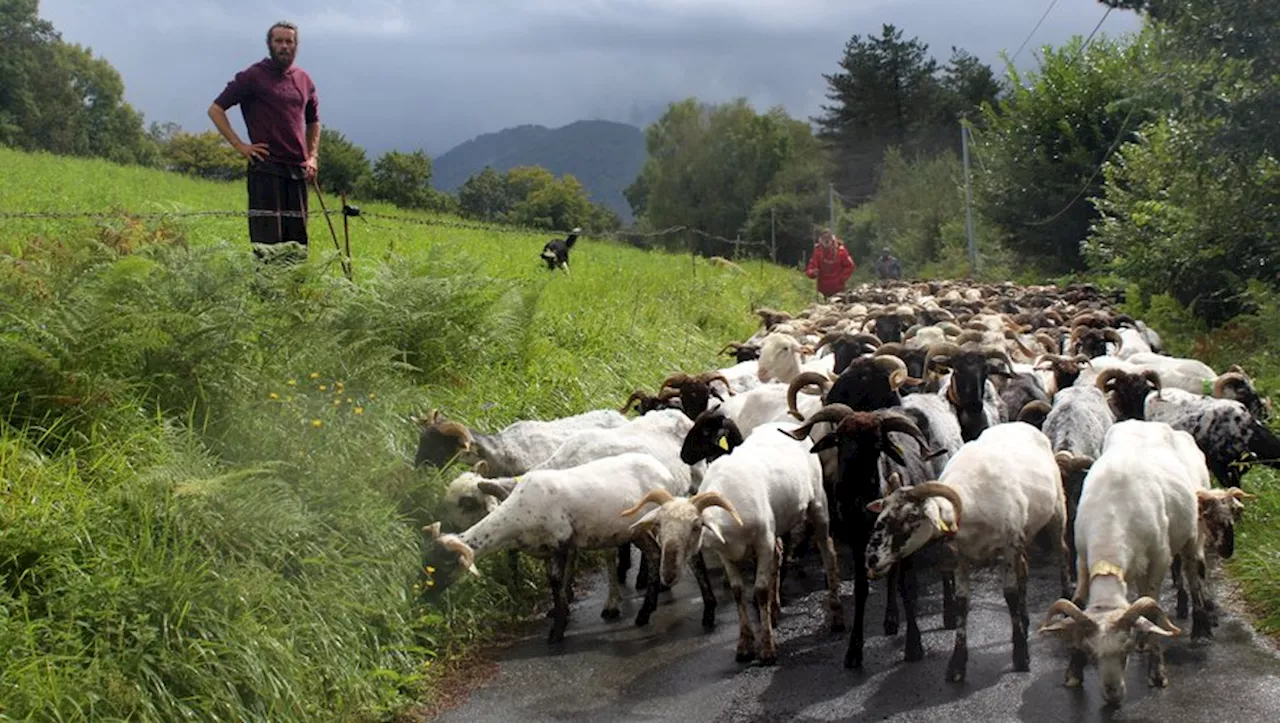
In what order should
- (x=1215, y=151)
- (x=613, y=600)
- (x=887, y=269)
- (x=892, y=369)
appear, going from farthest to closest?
1. (x=887, y=269)
2. (x=1215, y=151)
3. (x=892, y=369)
4. (x=613, y=600)

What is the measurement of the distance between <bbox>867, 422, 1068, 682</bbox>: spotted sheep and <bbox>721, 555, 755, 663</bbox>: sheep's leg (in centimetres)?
97

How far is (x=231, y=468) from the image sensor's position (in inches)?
335

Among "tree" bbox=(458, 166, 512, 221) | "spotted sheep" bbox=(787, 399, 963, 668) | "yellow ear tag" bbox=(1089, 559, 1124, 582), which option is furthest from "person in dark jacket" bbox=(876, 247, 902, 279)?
"tree" bbox=(458, 166, 512, 221)

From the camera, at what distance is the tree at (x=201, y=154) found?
2282 inches

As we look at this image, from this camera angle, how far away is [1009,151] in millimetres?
40625

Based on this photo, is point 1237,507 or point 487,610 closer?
point 1237,507

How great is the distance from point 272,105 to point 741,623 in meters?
6.68

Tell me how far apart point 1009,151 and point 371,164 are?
839 inches

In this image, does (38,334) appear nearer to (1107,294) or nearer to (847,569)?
(847,569)

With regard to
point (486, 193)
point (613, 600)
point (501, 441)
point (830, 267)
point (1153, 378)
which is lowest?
point (613, 600)

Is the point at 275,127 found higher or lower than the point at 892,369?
higher

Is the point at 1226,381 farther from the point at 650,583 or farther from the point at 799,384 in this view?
the point at 650,583

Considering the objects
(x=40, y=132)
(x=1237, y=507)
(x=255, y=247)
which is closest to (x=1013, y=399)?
(x=1237, y=507)

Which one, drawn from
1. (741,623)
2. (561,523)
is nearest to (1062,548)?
(741,623)
